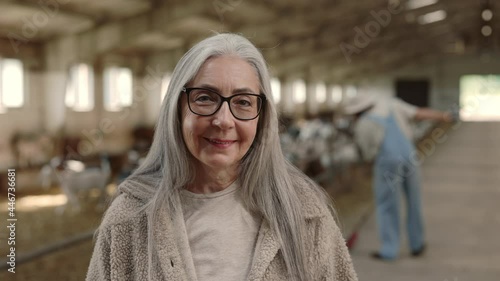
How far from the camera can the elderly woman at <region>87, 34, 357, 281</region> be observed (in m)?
1.06

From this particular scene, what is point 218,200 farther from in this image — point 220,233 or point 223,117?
point 223,117

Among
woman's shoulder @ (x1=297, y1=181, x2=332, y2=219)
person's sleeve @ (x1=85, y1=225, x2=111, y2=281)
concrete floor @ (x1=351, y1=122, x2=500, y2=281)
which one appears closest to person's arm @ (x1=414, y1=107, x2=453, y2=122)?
concrete floor @ (x1=351, y1=122, x2=500, y2=281)

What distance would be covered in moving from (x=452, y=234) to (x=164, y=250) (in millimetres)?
5537

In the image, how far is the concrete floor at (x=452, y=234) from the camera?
15.4 ft

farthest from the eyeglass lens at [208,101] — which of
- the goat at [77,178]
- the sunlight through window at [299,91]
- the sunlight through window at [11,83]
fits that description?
the sunlight through window at [299,91]

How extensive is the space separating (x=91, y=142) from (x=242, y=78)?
12.8 meters

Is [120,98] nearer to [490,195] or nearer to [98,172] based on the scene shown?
[98,172]

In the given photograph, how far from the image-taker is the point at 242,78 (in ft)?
3.50

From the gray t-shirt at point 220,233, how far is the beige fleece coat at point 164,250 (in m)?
0.03

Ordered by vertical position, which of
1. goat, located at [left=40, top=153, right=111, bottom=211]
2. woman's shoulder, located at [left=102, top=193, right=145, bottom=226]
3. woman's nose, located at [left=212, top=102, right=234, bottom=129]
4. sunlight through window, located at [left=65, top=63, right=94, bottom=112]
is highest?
sunlight through window, located at [left=65, top=63, right=94, bottom=112]

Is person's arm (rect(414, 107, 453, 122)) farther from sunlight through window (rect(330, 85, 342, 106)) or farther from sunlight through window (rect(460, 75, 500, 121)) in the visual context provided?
sunlight through window (rect(460, 75, 500, 121))

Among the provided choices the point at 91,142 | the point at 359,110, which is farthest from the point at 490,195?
the point at 91,142

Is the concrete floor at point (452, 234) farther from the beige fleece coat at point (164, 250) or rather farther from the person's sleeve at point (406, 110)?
the beige fleece coat at point (164, 250)

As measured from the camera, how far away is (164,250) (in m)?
1.03
